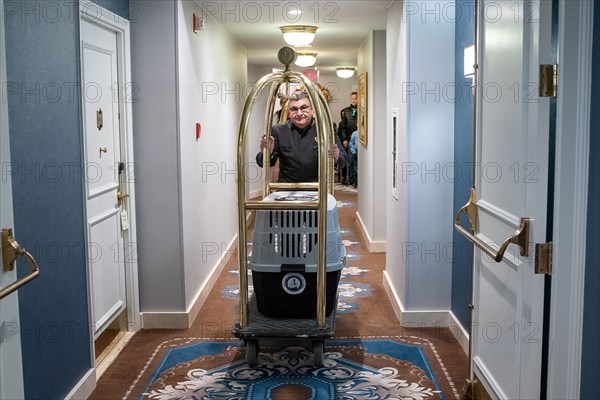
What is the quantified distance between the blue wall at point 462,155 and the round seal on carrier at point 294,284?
37.9 inches

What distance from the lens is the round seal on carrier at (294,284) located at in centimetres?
383

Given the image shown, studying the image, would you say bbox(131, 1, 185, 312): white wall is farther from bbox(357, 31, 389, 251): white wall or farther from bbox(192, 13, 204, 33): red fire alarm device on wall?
bbox(357, 31, 389, 251): white wall

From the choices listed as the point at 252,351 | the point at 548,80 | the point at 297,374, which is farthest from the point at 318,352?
the point at 548,80

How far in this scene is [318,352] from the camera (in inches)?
149

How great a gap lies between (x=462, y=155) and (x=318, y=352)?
1470 mm

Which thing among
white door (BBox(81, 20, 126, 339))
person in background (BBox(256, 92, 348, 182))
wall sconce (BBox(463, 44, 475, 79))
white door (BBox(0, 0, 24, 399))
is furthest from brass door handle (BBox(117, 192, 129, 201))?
wall sconce (BBox(463, 44, 475, 79))

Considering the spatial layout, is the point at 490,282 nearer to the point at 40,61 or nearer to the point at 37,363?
the point at 37,363

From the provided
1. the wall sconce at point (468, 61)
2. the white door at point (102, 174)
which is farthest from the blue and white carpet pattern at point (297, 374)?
the wall sconce at point (468, 61)

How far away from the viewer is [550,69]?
1.98 meters

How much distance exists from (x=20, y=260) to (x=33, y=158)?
43 cm

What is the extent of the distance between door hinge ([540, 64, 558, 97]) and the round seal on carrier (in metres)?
2.11

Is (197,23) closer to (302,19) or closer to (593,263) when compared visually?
(302,19)

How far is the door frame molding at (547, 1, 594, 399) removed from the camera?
6.26ft

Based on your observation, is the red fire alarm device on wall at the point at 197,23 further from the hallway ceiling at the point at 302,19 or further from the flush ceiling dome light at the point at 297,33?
the flush ceiling dome light at the point at 297,33
